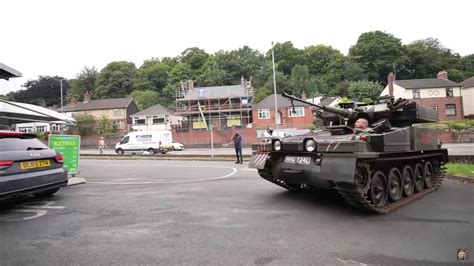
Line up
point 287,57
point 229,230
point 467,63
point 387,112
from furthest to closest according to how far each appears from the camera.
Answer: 1. point 287,57
2. point 467,63
3. point 387,112
4. point 229,230

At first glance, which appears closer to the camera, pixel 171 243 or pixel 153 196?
pixel 171 243

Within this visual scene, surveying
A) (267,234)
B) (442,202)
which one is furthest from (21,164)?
(442,202)

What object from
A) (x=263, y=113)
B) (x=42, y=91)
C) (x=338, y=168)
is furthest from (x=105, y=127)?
(x=338, y=168)

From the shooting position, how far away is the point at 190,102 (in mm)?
66938

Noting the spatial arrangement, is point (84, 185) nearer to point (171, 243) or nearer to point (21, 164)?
point (21, 164)

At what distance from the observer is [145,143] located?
34250 millimetres

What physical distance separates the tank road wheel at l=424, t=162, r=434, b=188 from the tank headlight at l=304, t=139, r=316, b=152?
12.6 feet

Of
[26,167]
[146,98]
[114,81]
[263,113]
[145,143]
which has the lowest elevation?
[26,167]

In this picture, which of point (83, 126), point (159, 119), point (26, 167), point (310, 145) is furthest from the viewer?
point (159, 119)

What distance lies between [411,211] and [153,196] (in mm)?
5214

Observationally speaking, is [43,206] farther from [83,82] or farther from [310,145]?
[83,82]

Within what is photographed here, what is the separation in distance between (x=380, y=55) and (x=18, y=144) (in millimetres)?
78889

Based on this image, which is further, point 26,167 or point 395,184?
point 395,184

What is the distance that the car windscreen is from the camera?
21.2 feet
